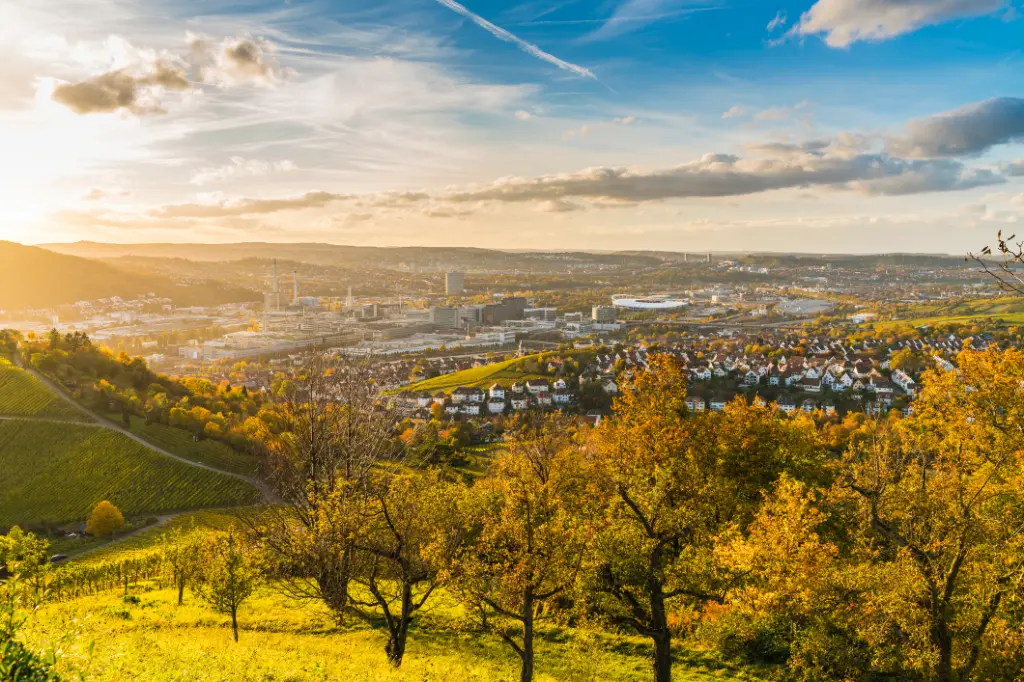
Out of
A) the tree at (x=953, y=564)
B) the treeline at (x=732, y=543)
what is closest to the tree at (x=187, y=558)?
the treeline at (x=732, y=543)

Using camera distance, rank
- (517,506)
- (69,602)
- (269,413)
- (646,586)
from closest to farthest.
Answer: (517,506) → (646,586) → (69,602) → (269,413)

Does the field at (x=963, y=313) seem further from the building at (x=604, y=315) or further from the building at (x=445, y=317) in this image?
the building at (x=445, y=317)

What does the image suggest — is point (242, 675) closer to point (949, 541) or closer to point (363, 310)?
point (949, 541)

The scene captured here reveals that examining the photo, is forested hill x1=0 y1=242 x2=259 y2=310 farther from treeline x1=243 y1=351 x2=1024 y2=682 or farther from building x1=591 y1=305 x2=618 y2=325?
treeline x1=243 y1=351 x2=1024 y2=682

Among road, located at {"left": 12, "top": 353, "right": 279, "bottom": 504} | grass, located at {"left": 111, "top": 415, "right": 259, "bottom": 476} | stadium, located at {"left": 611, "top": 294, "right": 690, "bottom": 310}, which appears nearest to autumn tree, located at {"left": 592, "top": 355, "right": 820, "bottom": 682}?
road, located at {"left": 12, "top": 353, "right": 279, "bottom": 504}

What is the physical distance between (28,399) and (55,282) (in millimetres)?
156867

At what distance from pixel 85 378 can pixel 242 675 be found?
59.6m

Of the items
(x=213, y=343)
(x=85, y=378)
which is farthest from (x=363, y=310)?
(x=85, y=378)

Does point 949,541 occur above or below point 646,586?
above

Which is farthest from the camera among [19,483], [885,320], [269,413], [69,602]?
[885,320]

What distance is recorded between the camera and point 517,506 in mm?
11953

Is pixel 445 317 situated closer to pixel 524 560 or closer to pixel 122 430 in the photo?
pixel 122 430

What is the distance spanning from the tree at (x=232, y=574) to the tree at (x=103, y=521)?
2509cm

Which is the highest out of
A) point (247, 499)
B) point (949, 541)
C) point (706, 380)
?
point (949, 541)
